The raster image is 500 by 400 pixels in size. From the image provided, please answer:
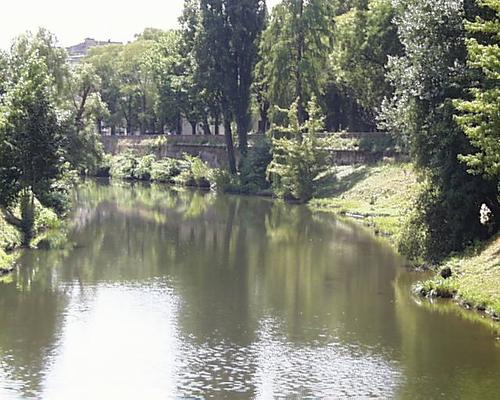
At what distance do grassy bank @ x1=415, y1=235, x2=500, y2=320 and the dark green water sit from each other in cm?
77

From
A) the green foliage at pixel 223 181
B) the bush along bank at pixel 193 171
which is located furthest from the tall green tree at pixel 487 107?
the green foliage at pixel 223 181

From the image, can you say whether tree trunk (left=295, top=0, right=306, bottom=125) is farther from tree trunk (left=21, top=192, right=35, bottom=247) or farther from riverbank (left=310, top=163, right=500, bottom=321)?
tree trunk (left=21, top=192, right=35, bottom=247)

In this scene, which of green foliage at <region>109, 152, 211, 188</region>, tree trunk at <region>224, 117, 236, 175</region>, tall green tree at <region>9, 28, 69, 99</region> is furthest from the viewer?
green foliage at <region>109, 152, 211, 188</region>

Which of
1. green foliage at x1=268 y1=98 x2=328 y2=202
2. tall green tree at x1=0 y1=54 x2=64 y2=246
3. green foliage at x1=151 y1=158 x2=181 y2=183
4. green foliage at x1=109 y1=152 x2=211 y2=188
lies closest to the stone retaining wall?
green foliage at x1=109 y1=152 x2=211 y2=188

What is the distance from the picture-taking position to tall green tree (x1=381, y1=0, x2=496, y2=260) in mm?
34656

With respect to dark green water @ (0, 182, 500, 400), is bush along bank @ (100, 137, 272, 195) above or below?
above

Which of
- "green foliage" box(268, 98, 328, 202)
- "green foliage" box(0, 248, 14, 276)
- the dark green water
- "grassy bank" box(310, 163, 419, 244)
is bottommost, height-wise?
the dark green water

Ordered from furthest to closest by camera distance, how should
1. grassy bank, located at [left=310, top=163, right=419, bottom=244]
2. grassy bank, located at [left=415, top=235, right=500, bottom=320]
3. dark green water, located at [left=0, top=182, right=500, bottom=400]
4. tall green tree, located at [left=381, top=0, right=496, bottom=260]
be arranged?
grassy bank, located at [left=310, top=163, right=419, bottom=244] < tall green tree, located at [left=381, top=0, right=496, bottom=260] < grassy bank, located at [left=415, top=235, right=500, bottom=320] < dark green water, located at [left=0, top=182, right=500, bottom=400]

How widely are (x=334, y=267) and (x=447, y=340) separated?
13023mm

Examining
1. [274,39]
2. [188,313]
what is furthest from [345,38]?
[188,313]

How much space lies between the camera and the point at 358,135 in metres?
75.6

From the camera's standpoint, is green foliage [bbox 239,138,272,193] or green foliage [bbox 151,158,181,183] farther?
green foliage [bbox 151,158,181,183]

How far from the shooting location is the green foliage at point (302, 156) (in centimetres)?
6956

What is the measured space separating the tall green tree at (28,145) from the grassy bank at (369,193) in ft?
66.0
